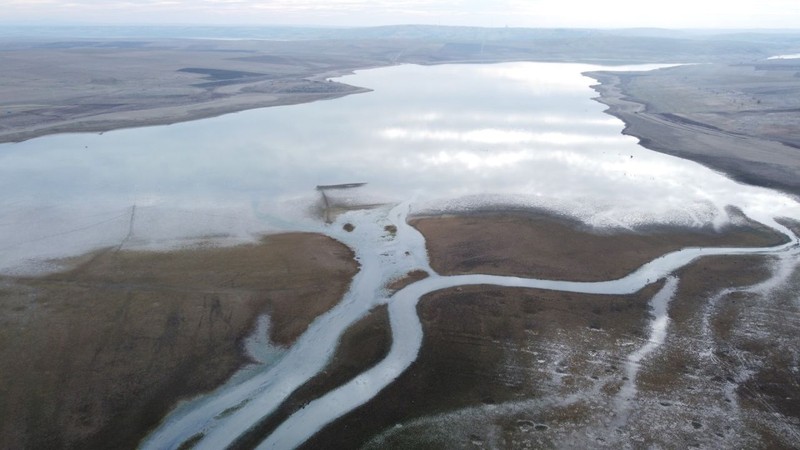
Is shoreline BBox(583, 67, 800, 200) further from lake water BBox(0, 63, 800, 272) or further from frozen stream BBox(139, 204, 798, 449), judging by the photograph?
frozen stream BBox(139, 204, 798, 449)

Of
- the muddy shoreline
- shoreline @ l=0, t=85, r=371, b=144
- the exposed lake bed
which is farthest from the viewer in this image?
shoreline @ l=0, t=85, r=371, b=144

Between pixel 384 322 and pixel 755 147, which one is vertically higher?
pixel 755 147

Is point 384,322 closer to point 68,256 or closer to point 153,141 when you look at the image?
point 68,256

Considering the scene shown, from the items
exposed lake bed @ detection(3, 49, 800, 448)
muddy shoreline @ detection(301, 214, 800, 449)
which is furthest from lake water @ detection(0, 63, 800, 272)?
muddy shoreline @ detection(301, 214, 800, 449)

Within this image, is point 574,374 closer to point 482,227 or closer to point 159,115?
point 482,227

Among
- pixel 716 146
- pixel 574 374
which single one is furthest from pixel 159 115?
pixel 574 374

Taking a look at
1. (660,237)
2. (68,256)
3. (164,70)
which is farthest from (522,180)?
(164,70)

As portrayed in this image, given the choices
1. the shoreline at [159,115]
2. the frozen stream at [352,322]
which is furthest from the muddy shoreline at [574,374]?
the shoreline at [159,115]
